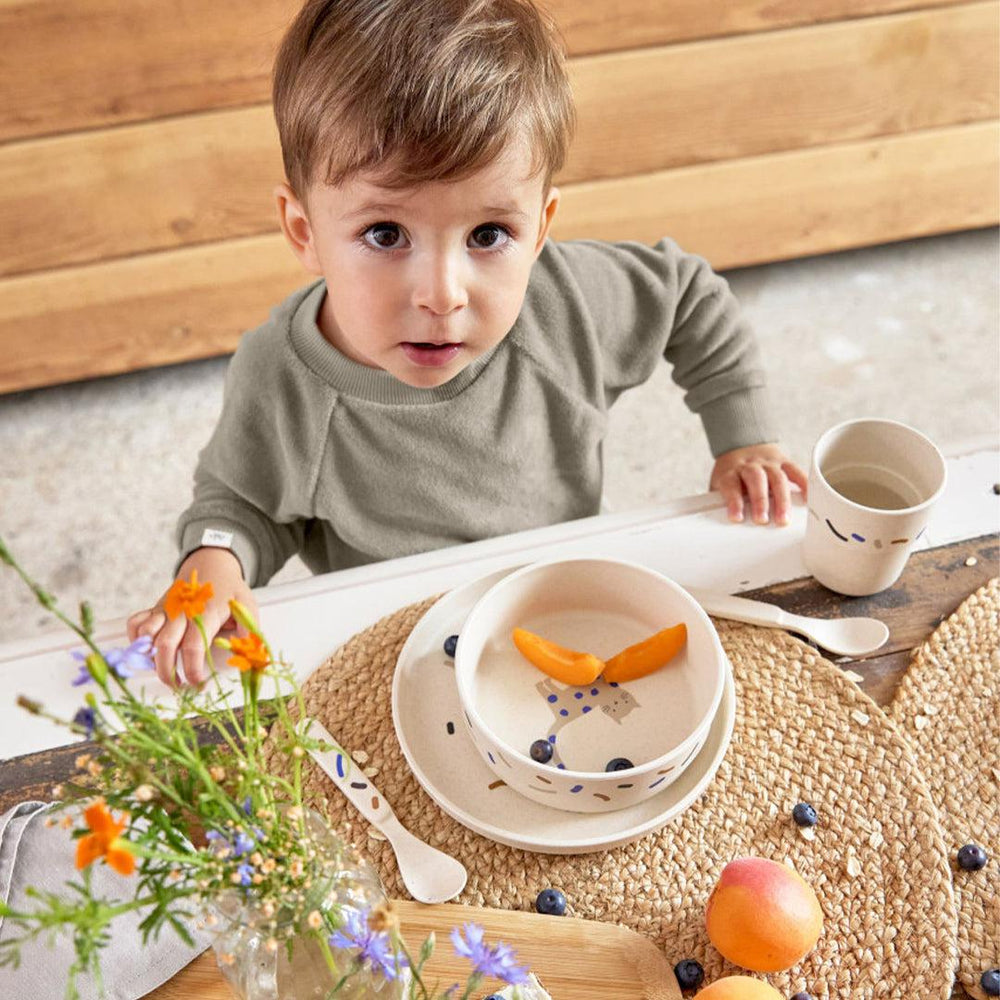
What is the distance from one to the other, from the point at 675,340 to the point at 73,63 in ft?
3.52

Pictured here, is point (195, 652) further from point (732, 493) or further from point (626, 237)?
point (626, 237)

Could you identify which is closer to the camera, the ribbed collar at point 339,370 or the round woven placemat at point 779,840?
the round woven placemat at point 779,840

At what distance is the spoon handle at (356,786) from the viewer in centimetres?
69

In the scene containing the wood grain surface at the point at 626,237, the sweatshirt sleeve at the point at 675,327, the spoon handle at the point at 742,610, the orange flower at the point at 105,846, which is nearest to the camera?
the orange flower at the point at 105,846

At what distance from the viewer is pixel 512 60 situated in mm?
756

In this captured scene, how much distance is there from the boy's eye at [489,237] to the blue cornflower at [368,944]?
47 centimetres

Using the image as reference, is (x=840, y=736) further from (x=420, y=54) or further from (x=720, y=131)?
(x=720, y=131)

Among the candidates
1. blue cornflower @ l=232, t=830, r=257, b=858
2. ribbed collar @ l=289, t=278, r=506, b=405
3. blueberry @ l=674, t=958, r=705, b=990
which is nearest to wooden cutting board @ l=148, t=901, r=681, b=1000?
blueberry @ l=674, t=958, r=705, b=990

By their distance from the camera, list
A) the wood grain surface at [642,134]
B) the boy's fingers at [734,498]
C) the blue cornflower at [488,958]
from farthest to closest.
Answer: the wood grain surface at [642,134] < the boy's fingers at [734,498] < the blue cornflower at [488,958]

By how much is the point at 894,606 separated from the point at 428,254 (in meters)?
0.44

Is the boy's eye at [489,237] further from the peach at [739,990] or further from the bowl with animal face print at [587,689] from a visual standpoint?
the peach at [739,990]

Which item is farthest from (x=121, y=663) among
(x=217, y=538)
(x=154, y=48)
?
(x=154, y=48)

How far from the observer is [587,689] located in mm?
741

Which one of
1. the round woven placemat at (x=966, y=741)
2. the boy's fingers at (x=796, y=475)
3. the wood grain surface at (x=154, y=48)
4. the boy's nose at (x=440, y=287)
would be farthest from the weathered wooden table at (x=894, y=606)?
the wood grain surface at (x=154, y=48)
